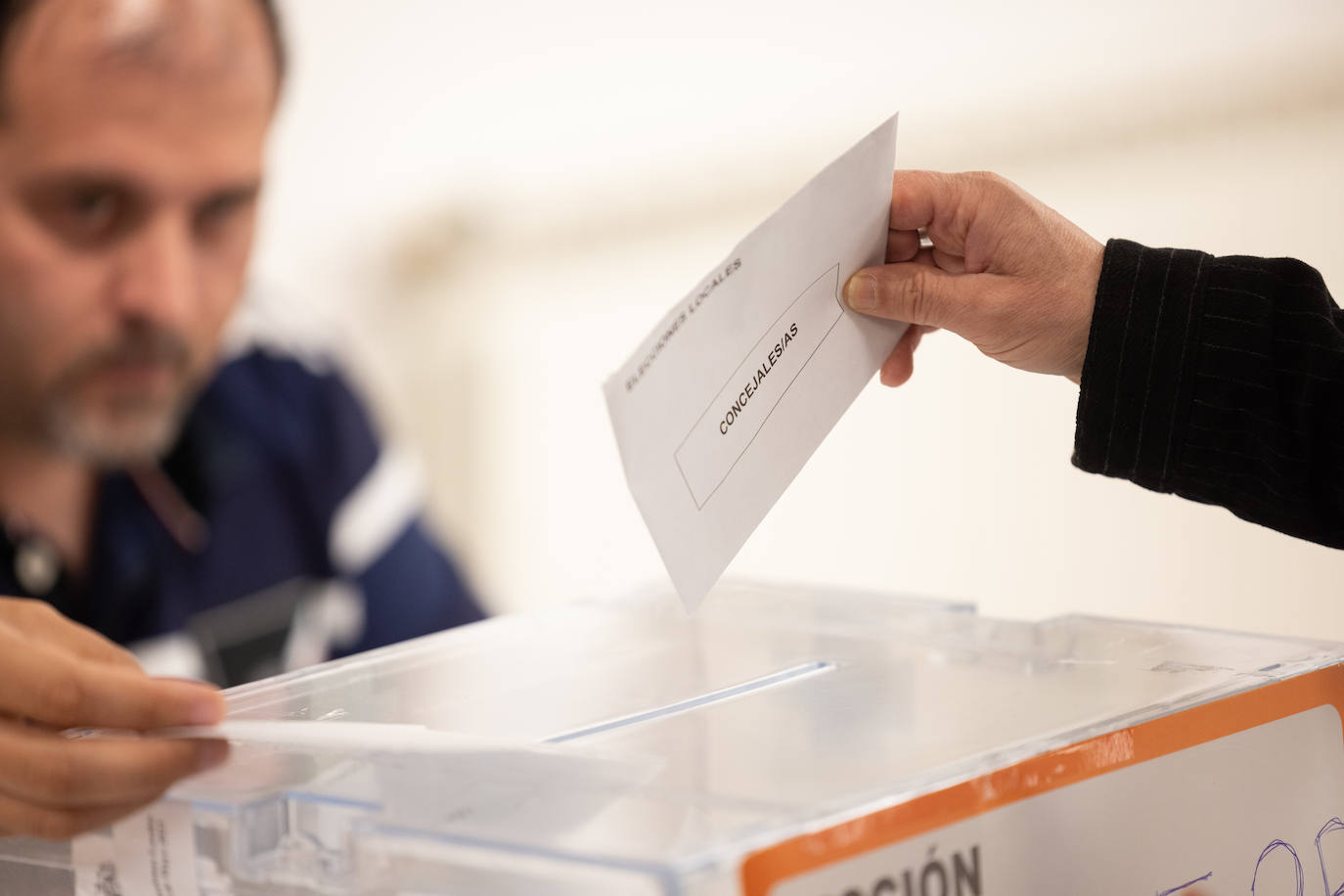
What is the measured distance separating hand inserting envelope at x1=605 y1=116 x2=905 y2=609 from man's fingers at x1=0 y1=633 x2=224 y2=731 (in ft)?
0.65

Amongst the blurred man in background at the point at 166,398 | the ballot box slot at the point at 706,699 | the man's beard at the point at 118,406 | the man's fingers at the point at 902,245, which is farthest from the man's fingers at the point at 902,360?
the man's beard at the point at 118,406

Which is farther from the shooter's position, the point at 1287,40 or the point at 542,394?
the point at 542,394

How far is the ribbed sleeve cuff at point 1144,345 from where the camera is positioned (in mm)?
539

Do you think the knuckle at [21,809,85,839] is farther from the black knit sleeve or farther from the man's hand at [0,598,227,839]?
the black knit sleeve

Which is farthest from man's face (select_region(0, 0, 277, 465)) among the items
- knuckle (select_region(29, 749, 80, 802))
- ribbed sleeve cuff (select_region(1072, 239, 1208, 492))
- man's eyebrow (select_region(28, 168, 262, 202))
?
ribbed sleeve cuff (select_region(1072, 239, 1208, 492))

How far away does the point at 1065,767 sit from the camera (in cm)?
43

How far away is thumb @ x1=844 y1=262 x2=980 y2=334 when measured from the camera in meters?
0.56

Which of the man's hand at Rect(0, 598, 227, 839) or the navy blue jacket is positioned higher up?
the navy blue jacket

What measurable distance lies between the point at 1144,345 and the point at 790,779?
257 mm

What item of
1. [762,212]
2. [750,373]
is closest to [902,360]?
[750,373]

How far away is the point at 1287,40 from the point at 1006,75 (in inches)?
12.0

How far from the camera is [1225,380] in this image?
54 cm

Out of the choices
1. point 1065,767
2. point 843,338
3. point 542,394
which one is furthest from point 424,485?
point 1065,767

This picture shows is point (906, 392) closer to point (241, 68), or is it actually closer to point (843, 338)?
point (241, 68)
